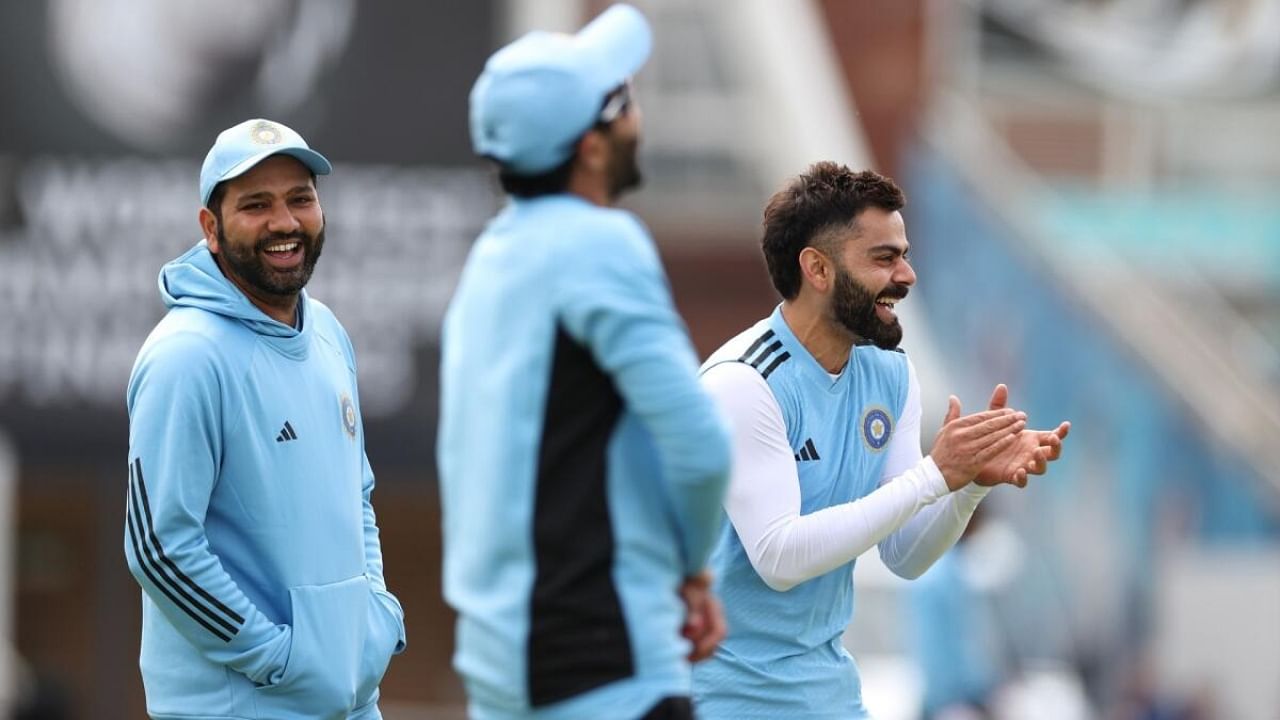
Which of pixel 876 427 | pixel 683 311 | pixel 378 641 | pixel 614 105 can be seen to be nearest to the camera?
pixel 614 105

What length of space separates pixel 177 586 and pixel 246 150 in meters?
1.09

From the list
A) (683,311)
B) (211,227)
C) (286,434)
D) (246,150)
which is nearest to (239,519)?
(286,434)

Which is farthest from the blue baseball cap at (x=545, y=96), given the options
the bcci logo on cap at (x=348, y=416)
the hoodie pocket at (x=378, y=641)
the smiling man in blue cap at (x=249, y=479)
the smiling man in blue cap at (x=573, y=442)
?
the hoodie pocket at (x=378, y=641)

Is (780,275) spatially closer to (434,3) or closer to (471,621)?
(471,621)

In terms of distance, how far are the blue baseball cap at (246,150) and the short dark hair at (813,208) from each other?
1149 mm

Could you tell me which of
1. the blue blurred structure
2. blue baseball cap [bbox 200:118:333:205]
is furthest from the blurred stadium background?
blue baseball cap [bbox 200:118:333:205]

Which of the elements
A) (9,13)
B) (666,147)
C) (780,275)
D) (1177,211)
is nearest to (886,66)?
(666,147)

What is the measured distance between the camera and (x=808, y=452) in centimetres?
570

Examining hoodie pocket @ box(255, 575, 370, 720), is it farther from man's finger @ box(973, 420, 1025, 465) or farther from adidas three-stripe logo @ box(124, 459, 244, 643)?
man's finger @ box(973, 420, 1025, 465)

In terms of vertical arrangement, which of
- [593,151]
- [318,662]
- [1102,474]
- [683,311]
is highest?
[683,311]

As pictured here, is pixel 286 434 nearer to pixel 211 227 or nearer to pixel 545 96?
pixel 211 227

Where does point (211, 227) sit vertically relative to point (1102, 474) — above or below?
below

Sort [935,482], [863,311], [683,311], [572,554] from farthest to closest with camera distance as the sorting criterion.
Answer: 1. [683,311]
2. [863,311]
3. [935,482]
4. [572,554]

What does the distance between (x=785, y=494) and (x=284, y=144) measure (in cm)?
151
